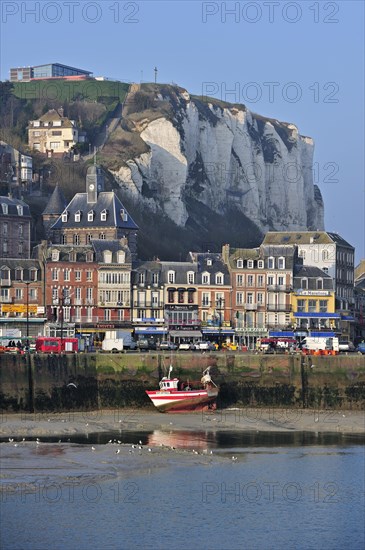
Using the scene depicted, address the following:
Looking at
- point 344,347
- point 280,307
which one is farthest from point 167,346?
point 280,307

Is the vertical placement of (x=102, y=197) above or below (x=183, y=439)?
above

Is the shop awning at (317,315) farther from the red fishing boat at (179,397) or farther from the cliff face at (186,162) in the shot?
the cliff face at (186,162)

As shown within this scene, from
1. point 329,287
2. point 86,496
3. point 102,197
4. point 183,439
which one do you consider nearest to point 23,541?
point 86,496

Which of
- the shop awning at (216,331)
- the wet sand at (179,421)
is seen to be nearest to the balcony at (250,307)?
the shop awning at (216,331)

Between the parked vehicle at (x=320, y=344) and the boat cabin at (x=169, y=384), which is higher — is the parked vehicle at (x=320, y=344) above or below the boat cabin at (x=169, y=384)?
above

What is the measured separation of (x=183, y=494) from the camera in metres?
62.3

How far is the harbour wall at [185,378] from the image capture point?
288 feet

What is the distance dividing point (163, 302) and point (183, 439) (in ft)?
135

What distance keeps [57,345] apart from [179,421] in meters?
16.9

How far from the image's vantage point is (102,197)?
13838cm

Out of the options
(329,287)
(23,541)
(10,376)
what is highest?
(329,287)

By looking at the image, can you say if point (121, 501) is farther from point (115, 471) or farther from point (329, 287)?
point (329, 287)

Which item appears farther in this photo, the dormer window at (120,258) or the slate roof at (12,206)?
the slate roof at (12,206)

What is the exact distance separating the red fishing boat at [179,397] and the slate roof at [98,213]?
4698cm
